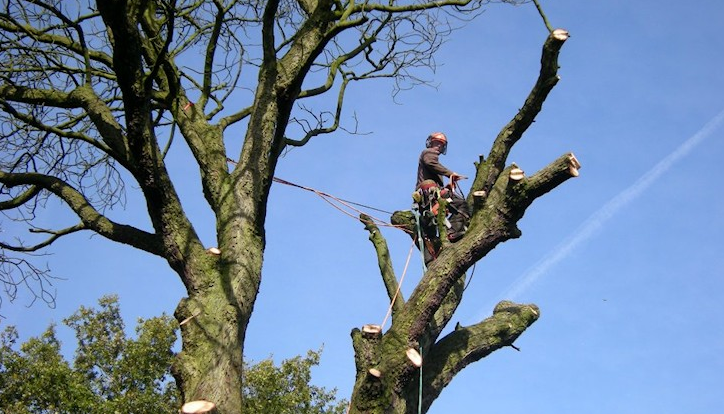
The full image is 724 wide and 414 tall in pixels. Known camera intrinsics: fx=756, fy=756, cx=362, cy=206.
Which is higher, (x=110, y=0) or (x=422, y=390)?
(x=110, y=0)

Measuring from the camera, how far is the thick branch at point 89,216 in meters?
5.20

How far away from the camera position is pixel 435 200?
6.75m

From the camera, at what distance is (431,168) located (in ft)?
23.6

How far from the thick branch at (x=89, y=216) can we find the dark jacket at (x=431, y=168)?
288 cm

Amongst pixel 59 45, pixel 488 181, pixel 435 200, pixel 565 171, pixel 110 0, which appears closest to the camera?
pixel 110 0

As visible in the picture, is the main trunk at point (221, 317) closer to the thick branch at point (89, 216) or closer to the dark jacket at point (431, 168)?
the thick branch at point (89, 216)

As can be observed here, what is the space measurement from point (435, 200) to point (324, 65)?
169cm

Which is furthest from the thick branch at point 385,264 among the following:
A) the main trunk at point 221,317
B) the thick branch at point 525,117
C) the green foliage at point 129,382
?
the green foliage at point 129,382

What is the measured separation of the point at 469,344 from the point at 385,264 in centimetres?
106

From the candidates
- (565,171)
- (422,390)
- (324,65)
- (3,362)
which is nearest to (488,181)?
(565,171)

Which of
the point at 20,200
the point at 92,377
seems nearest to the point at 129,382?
the point at 92,377

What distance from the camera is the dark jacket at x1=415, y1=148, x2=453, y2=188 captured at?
7.15m

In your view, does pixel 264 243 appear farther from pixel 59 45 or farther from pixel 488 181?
pixel 59 45

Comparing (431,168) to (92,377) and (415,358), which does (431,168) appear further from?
(92,377)
